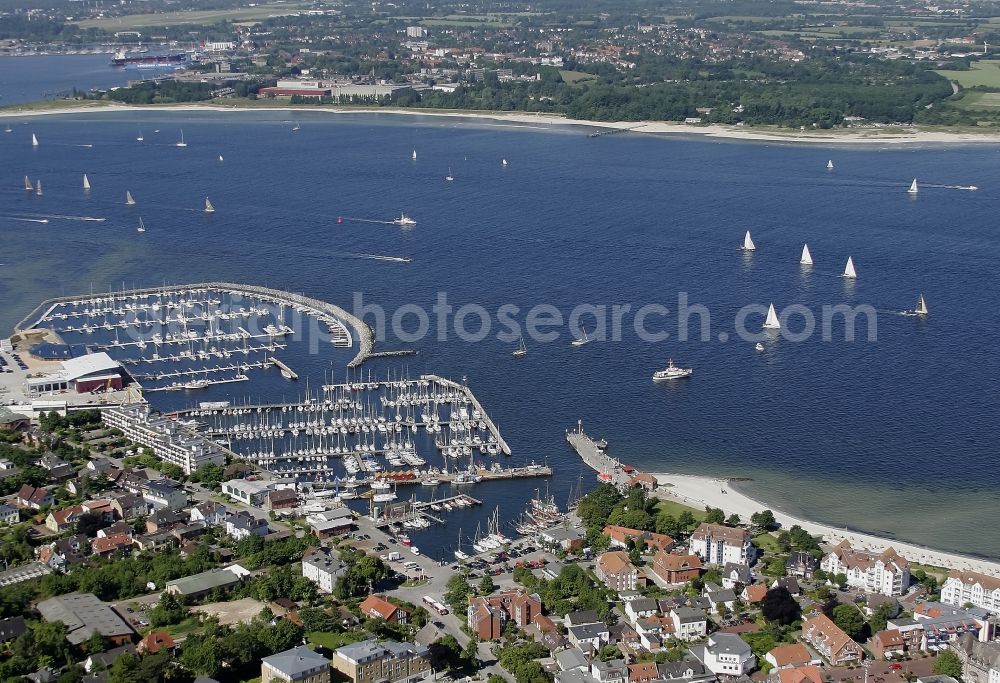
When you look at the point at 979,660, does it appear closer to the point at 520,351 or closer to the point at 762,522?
the point at 762,522

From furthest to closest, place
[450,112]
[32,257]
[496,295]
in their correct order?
[450,112] < [32,257] < [496,295]

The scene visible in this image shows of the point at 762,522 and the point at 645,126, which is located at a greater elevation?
the point at 645,126

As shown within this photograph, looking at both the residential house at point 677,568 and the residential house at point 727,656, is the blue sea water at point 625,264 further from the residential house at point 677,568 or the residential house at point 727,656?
the residential house at point 727,656

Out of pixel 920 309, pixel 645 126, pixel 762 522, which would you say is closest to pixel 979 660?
pixel 762 522

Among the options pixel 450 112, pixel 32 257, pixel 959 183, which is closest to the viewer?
pixel 32 257

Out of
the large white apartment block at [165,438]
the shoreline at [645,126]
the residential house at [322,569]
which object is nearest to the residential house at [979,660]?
the residential house at [322,569]

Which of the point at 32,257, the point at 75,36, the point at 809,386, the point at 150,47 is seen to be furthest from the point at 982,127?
the point at 75,36

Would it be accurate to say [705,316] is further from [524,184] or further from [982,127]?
[982,127]
